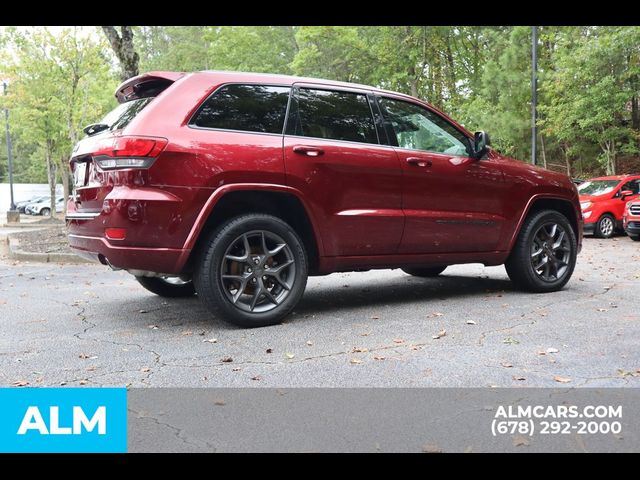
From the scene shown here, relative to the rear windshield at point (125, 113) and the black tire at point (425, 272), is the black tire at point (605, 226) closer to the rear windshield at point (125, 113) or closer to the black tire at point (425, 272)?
the black tire at point (425, 272)

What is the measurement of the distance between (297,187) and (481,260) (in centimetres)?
227

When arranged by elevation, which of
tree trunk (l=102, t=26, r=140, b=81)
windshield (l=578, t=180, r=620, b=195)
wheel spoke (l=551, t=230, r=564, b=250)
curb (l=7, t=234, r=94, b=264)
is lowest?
curb (l=7, t=234, r=94, b=264)

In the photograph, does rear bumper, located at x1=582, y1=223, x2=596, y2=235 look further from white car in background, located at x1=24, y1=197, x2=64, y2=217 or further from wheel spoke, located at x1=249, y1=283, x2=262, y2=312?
white car in background, located at x1=24, y1=197, x2=64, y2=217

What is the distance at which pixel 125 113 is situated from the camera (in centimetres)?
528

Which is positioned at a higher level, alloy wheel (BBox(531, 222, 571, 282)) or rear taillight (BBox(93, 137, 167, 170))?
rear taillight (BBox(93, 137, 167, 170))

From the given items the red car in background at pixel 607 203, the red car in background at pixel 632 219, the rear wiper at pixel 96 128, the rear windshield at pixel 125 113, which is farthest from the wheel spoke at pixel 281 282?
the red car in background at pixel 607 203

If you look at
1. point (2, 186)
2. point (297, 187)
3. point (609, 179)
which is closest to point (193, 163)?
point (297, 187)

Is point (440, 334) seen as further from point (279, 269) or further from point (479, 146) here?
point (479, 146)

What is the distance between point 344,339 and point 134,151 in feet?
6.70

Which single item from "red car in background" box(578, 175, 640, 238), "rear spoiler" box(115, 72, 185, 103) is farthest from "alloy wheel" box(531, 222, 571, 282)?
"red car in background" box(578, 175, 640, 238)

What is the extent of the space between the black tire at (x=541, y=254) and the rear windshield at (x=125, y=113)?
3926mm

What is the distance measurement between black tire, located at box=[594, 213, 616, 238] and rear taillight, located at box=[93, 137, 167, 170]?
48.6ft

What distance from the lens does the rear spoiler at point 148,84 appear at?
5.16 meters

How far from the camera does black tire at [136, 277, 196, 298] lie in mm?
6344
